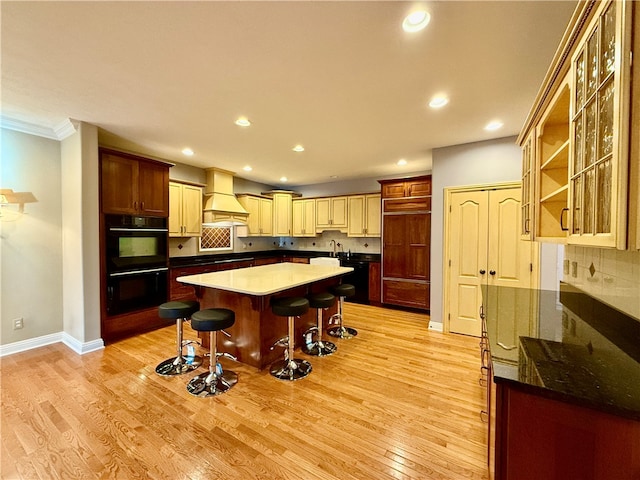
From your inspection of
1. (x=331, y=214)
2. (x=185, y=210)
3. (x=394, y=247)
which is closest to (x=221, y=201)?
→ (x=185, y=210)

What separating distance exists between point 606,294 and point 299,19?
254 centimetres

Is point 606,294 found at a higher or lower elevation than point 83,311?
higher

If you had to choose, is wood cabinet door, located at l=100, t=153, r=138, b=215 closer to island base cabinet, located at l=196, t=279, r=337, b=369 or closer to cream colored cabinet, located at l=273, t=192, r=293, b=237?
island base cabinet, located at l=196, t=279, r=337, b=369

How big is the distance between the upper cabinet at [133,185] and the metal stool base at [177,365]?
2.07m

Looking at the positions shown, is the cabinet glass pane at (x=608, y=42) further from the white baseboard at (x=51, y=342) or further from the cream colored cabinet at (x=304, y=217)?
the cream colored cabinet at (x=304, y=217)

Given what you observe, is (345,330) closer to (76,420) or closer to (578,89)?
(76,420)

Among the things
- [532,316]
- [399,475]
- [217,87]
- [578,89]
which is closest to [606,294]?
[532,316]

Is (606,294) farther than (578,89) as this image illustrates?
Yes

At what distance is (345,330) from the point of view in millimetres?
3750

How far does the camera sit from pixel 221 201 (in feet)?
16.5

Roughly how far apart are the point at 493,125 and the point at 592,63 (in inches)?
85.6

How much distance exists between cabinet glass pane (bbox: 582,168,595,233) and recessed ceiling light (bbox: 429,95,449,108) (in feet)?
5.21

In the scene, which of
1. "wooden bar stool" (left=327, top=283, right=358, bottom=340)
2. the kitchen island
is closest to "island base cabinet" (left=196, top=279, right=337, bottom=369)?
the kitchen island

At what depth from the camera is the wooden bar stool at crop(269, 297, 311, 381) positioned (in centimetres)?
251
